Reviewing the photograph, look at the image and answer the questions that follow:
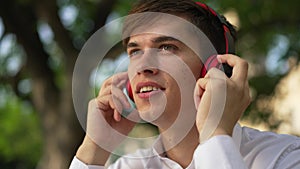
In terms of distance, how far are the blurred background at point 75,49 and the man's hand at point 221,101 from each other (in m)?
5.79

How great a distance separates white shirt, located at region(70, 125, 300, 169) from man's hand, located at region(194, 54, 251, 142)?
0.05m

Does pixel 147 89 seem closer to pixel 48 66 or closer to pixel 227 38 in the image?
pixel 227 38

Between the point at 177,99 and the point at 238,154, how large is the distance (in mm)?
379

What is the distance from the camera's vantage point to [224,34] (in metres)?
2.22

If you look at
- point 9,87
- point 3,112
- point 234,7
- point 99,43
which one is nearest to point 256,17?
point 234,7

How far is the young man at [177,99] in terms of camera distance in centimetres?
192

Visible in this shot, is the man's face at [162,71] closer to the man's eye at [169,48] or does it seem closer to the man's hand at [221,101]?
the man's eye at [169,48]

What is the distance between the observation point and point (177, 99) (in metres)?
2.16

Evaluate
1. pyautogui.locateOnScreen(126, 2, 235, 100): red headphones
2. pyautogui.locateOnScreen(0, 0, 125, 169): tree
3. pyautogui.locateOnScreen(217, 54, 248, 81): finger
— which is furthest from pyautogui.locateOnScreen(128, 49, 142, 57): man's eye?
pyautogui.locateOnScreen(0, 0, 125, 169): tree

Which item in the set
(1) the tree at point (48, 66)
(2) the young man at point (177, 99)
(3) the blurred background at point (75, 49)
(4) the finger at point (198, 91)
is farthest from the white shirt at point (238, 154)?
(1) the tree at point (48, 66)

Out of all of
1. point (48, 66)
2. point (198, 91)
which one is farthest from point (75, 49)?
point (198, 91)

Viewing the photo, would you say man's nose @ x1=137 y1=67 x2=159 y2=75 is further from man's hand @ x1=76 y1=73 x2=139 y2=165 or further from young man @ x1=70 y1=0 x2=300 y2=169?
man's hand @ x1=76 y1=73 x2=139 y2=165

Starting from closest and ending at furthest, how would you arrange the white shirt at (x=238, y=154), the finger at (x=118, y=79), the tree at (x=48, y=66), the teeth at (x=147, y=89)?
1. the white shirt at (x=238, y=154)
2. the teeth at (x=147, y=89)
3. the finger at (x=118, y=79)
4. the tree at (x=48, y=66)

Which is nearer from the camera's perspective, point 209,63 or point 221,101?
point 221,101
